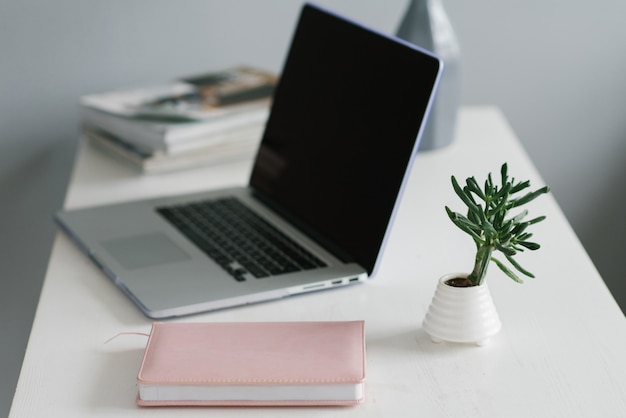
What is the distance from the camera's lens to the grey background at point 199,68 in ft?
5.43

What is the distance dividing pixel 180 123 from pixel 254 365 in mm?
643

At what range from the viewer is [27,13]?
1626 millimetres

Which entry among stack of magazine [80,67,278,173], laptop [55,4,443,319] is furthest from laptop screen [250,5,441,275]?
stack of magazine [80,67,278,173]

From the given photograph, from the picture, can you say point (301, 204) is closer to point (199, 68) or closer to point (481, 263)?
point (481, 263)

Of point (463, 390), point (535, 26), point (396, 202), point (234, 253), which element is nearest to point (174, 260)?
point (234, 253)

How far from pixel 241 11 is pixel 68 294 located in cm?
85

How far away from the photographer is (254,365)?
79cm

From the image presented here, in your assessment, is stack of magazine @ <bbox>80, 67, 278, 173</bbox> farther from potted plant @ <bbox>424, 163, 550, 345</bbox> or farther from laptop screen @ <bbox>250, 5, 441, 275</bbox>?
potted plant @ <bbox>424, 163, 550, 345</bbox>

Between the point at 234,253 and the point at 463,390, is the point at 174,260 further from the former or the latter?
the point at 463,390

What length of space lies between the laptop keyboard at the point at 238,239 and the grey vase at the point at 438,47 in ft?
1.14

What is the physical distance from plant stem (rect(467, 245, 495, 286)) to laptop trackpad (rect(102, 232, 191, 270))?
352mm

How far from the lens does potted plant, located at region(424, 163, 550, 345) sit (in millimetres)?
820

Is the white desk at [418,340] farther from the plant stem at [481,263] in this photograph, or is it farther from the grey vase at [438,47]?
the grey vase at [438,47]

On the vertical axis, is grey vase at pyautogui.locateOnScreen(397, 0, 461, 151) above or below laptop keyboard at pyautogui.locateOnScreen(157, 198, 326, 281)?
above
